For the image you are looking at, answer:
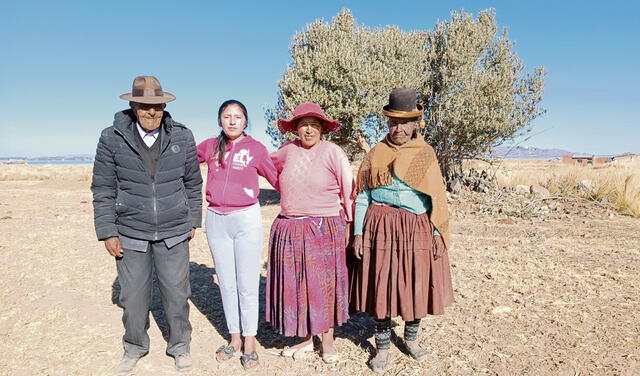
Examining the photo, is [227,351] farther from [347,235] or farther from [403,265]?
[403,265]

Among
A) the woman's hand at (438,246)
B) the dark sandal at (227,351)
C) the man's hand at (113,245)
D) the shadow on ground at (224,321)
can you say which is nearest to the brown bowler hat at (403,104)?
the woman's hand at (438,246)

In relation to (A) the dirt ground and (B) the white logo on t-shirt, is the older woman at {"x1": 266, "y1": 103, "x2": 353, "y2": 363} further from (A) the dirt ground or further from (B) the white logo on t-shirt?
(A) the dirt ground

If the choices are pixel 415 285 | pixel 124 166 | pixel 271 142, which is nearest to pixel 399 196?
pixel 415 285

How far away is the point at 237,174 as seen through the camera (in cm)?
340

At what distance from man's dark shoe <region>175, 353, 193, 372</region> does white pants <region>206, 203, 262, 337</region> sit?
46 centimetres

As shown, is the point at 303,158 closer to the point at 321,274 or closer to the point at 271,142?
the point at 321,274

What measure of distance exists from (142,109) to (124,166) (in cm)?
44

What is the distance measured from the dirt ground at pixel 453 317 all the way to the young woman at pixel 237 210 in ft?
1.87

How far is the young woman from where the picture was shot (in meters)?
3.40

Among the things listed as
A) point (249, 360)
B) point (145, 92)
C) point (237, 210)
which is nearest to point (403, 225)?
point (237, 210)

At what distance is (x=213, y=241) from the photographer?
3.46 metres

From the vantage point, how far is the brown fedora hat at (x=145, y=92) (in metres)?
3.09

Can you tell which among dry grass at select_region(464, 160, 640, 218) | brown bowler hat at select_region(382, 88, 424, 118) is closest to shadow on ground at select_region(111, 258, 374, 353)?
brown bowler hat at select_region(382, 88, 424, 118)

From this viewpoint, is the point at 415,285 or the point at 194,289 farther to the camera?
the point at 194,289
